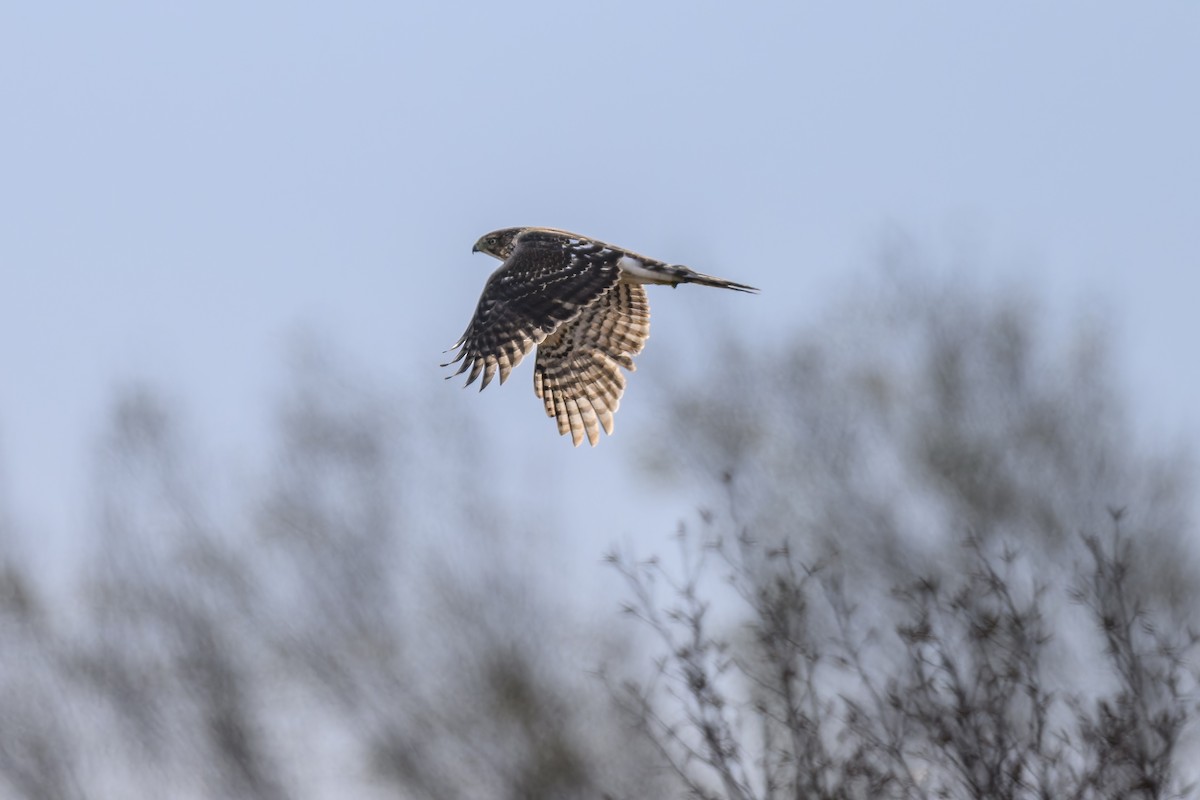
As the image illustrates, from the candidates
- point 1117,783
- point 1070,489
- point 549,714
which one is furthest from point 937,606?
point 1070,489

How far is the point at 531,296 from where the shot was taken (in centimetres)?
1023

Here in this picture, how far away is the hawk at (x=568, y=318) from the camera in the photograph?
1009cm

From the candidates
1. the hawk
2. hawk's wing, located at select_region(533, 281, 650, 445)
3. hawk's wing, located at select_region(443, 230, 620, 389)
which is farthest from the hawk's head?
hawk's wing, located at select_region(443, 230, 620, 389)

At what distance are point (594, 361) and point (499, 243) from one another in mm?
885

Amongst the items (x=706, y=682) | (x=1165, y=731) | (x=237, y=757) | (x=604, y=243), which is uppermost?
(x=604, y=243)

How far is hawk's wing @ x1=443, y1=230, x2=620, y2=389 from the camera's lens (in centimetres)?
1002

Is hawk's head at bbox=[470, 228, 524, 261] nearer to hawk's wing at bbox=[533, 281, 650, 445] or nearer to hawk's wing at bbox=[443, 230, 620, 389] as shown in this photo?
hawk's wing at bbox=[533, 281, 650, 445]

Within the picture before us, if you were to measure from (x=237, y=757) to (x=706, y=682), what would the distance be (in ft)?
37.4

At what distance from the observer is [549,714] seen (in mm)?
15797

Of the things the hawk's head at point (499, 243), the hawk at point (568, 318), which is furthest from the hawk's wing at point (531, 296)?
the hawk's head at point (499, 243)

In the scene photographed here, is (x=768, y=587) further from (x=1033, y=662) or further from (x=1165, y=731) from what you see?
(x=1165, y=731)

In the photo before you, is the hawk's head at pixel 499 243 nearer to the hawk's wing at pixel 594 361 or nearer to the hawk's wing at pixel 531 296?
the hawk's wing at pixel 594 361

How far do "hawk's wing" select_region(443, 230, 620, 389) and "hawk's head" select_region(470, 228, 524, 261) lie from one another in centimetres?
123

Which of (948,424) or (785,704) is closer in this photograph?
(785,704)
